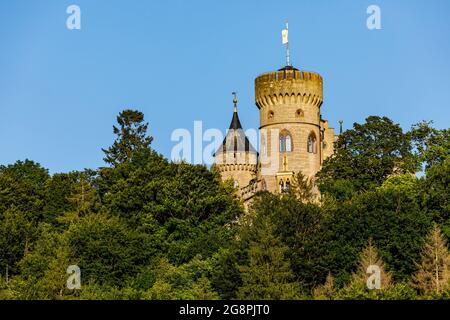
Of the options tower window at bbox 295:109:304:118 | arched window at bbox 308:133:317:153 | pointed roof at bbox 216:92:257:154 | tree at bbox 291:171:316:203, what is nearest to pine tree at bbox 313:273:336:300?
tree at bbox 291:171:316:203

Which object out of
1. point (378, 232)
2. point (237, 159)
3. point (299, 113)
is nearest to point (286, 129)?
point (299, 113)

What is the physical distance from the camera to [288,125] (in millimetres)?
95062

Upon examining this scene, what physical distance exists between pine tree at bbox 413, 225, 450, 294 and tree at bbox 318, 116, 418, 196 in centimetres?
2529

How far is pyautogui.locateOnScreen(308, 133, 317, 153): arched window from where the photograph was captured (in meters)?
95.4

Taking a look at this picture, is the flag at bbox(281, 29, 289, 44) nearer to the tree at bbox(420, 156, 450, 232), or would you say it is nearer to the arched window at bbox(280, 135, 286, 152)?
the arched window at bbox(280, 135, 286, 152)

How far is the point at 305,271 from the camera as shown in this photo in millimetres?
67750

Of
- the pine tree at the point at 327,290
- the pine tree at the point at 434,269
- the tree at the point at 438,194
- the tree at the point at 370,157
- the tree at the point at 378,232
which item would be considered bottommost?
the pine tree at the point at 327,290

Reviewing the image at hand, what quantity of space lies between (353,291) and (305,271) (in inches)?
408

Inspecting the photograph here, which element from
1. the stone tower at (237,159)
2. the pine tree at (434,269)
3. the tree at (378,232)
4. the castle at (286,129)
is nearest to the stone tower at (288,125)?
the castle at (286,129)

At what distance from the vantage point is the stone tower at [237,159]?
99.2 m

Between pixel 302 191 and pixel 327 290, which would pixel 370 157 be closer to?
pixel 302 191

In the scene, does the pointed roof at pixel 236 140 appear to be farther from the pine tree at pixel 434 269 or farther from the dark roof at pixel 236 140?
the pine tree at pixel 434 269
